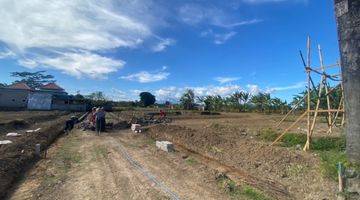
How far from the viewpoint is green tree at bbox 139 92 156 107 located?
8219 centimetres

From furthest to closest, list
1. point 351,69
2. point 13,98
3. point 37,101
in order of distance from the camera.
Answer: point 13,98 < point 37,101 < point 351,69

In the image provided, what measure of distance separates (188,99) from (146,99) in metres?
14.0

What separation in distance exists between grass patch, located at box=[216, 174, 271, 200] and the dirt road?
15 centimetres

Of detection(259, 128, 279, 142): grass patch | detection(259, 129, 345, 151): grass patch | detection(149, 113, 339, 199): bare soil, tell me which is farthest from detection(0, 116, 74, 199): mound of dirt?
detection(259, 128, 279, 142): grass patch

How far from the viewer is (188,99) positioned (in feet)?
239

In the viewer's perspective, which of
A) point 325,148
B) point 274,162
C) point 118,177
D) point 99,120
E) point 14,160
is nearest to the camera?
point 118,177

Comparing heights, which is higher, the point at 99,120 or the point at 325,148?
the point at 99,120

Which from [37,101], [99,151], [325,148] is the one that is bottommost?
[99,151]

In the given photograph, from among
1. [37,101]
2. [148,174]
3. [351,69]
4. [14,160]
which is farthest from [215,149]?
[37,101]

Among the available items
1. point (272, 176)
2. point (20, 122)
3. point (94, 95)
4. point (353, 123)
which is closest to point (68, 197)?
point (272, 176)

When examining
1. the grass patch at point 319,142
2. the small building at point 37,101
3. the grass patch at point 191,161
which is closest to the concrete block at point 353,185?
the grass patch at point 319,142

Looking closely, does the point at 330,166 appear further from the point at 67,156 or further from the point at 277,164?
the point at 67,156

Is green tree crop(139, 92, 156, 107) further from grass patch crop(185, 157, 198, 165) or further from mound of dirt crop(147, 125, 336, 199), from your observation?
grass patch crop(185, 157, 198, 165)

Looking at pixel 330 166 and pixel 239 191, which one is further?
pixel 330 166
